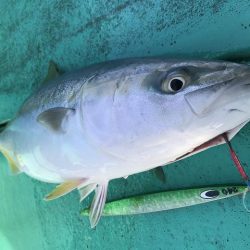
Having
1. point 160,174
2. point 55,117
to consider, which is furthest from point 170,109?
point 160,174

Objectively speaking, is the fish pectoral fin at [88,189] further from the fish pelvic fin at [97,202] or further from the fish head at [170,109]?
the fish head at [170,109]

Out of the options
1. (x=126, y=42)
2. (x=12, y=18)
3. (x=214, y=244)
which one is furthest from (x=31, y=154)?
(x=12, y=18)

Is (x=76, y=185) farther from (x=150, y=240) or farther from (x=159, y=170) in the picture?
(x=150, y=240)

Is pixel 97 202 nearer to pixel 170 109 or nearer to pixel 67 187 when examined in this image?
pixel 67 187

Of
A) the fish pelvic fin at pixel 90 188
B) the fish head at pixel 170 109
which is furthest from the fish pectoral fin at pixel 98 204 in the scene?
the fish head at pixel 170 109

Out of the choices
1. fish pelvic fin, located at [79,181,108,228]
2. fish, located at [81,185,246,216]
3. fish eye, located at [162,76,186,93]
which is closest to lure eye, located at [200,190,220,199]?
fish, located at [81,185,246,216]

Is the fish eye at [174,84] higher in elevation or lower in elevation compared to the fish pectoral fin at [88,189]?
higher

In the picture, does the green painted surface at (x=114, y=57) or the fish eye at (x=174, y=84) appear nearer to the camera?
the fish eye at (x=174, y=84)

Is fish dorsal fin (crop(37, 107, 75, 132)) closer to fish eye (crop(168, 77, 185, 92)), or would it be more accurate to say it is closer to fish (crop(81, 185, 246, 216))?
fish eye (crop(168, 77, 185, 92))
